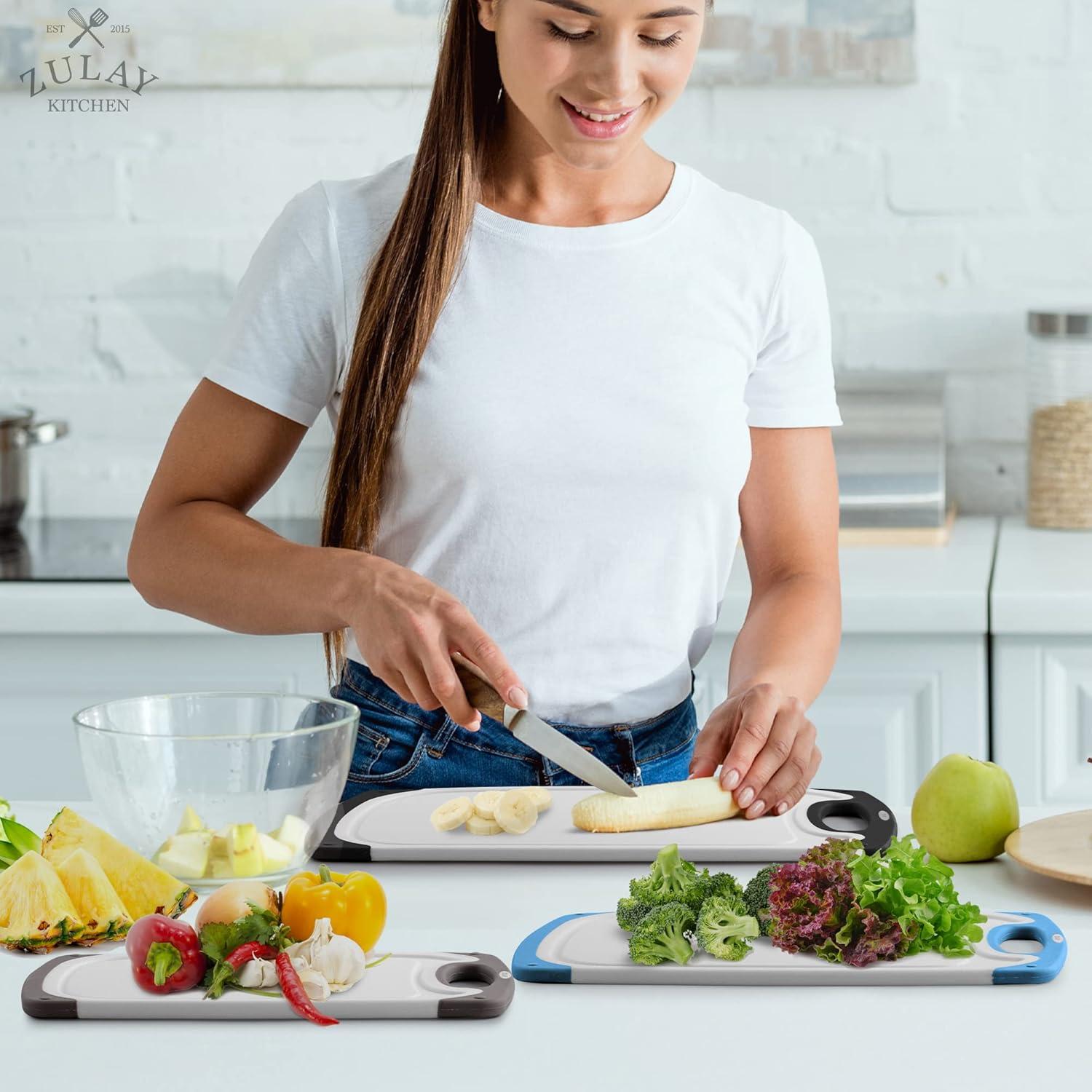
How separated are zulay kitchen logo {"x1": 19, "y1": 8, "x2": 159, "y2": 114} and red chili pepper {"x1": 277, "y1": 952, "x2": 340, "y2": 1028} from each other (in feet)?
6.43

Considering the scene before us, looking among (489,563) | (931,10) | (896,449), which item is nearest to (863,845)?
(489,563)

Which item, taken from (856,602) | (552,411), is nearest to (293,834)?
(552,411)

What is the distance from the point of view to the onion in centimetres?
88

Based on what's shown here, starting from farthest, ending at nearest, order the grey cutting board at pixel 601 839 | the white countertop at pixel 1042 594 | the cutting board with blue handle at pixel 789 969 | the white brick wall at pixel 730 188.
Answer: the white brick wall at pixel 730 188
the white countertop at pixel 1042 594
the grey cutting board at pixel 601 839
the cutting board with blue handle at pixel 789 969

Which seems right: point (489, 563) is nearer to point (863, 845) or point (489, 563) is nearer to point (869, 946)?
point (863, 845)

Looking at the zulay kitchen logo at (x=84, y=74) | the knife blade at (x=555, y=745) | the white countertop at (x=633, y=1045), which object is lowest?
the white countertop at (x=633, y=1045)

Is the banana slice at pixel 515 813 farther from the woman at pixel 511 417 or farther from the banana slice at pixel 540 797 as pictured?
the woman at pixel 511 417

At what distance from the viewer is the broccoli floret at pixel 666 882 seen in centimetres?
92

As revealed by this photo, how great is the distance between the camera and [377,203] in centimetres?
134

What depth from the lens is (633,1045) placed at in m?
0.81

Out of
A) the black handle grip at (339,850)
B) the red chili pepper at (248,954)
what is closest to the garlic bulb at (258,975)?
the red chili pepper at (248,954)

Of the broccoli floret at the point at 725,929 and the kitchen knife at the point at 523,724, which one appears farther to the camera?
the kitchen knife at the point at 523,724

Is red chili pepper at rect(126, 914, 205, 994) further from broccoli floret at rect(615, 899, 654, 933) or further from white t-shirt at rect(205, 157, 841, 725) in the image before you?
white t-shirt at rect(205, 157, 841, 725)

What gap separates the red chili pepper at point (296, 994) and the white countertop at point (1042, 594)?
4.17ft
